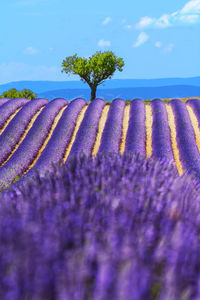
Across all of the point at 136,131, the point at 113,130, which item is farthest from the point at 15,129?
the point at 136,131

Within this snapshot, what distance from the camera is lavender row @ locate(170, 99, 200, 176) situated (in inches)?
478

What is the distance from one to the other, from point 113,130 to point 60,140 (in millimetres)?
2378

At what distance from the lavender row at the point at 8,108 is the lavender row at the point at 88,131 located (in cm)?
420

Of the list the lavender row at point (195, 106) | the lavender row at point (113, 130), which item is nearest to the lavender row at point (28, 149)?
→ the lavender row at point (113, 130)

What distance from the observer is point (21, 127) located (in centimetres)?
1681

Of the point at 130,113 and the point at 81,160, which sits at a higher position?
the point at 130,113

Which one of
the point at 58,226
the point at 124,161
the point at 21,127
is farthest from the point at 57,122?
the point at 58,226

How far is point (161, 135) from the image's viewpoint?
14.7m

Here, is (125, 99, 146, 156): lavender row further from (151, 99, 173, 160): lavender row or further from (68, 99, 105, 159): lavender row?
(68, 99, 105, 159): lavender row

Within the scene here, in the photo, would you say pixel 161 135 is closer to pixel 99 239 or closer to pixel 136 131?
pixel 136 131

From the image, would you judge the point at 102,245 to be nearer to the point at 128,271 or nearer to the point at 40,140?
the point at 128,271

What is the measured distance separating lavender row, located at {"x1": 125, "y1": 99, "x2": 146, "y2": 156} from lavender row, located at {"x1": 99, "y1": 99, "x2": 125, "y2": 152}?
1.46 feet

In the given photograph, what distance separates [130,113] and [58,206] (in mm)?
16734

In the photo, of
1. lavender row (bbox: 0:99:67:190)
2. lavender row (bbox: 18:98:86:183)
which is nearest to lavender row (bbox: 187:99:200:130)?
lavender row (bbox: 18:98:86:183)
